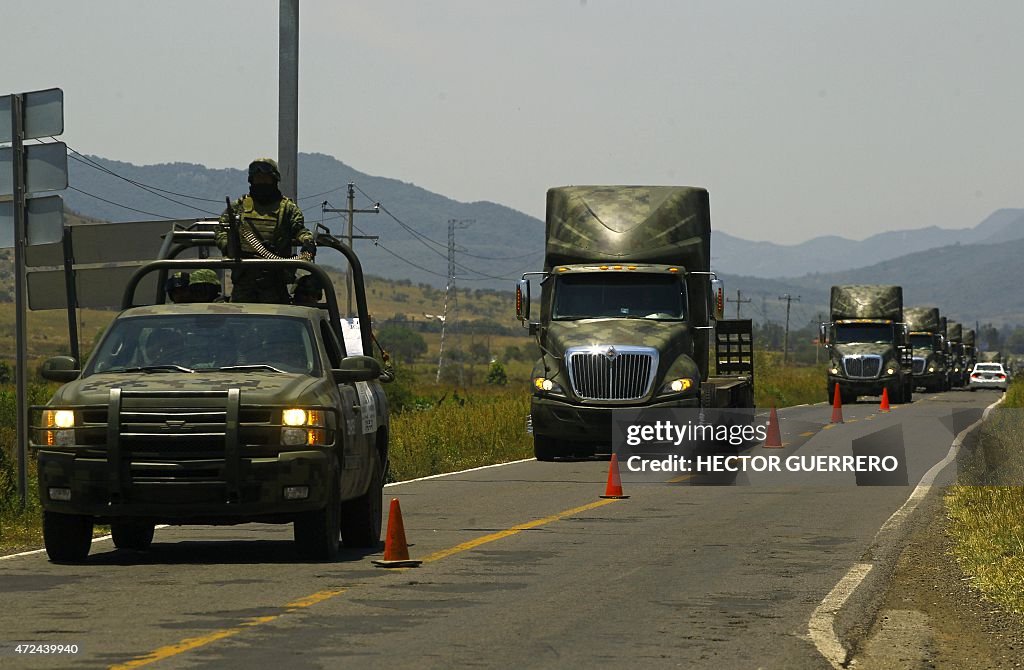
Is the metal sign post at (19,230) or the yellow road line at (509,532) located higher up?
the metal sign post at (19,230)

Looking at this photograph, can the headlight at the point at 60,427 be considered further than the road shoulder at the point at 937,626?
Yes

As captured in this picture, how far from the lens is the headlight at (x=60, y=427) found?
12.1 meters

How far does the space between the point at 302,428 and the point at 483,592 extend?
6.02 ft

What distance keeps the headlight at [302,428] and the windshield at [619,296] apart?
1492cm

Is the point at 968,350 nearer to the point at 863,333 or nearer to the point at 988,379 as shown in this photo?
the point at 988,379

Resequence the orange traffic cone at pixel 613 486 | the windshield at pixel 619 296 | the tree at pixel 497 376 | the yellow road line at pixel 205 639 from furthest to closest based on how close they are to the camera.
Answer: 1. the tree at pixel 497 376
2. the windshield at pixel 619 296
3. the orange traffic cone at pixel 613 486
4. the yellow road line at pixel 205 639

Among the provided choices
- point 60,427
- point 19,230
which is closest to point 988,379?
point 19,230

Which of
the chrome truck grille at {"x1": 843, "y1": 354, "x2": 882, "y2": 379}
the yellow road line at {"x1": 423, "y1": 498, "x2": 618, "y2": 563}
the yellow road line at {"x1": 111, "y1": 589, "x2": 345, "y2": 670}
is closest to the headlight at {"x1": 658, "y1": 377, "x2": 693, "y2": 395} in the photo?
the yellow road line at {"x1": 423, "y1": 498, "x2": 618, "y2": 563}

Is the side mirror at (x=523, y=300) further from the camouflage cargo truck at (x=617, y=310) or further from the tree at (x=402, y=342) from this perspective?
the tree at (x=402, y=342)

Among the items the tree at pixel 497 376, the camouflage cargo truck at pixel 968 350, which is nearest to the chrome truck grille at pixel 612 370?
the tree at pixel 497 376

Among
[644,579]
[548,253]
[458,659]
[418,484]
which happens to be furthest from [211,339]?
[548,253]

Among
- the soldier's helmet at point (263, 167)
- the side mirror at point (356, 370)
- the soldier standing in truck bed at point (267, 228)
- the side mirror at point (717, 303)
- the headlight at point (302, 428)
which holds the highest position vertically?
the soldier's helmet at point (263, 167)

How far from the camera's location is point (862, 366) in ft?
184

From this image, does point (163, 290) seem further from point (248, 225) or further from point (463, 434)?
point (463, 434)
